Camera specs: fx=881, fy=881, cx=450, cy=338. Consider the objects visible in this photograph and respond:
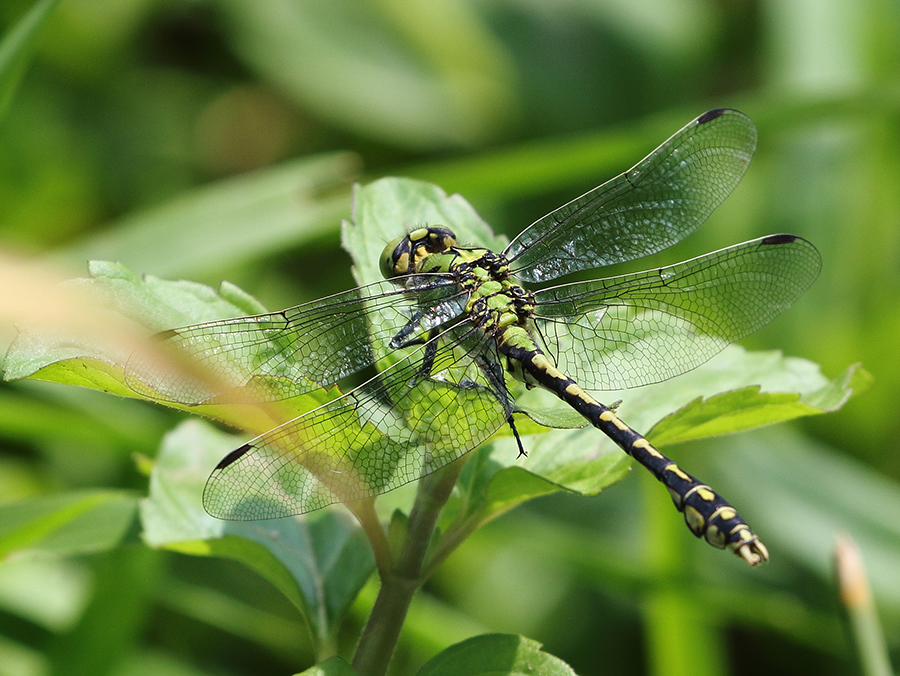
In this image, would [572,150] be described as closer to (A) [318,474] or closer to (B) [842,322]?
(B) [842,322]

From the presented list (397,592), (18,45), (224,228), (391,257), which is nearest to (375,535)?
(397,592)

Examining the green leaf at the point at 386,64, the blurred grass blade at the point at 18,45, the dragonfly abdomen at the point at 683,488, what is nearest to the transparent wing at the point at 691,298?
the dragonfly abdomen at the point at 683,488

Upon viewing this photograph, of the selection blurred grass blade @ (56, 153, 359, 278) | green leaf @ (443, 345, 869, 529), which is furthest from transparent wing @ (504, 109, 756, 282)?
blurred grass blade @ (56, 153, 359, 278)

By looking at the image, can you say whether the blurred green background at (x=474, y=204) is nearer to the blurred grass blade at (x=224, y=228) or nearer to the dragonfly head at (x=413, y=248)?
the blurred grass blade at (x=224, y=228)

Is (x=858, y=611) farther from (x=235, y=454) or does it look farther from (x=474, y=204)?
(x=474, y=204)

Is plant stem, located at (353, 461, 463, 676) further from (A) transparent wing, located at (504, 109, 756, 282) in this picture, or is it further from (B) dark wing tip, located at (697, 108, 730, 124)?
(B) dark wing tip, located at (697, 108, 730, 124)

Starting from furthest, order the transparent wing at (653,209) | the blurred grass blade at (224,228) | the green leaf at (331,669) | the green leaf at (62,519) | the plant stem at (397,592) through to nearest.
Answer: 1. the blurred grass blade at (224,228)
2. the transparent wing at (653,209)
3. the green leaf at (62,519)
4. the plant stem at (397,592)
5. the green leaf at (331,669)
